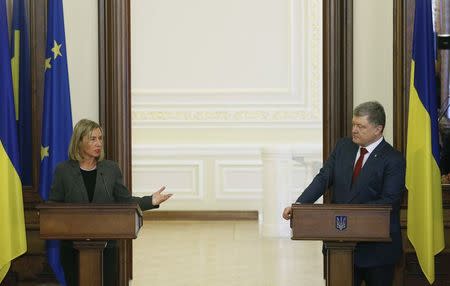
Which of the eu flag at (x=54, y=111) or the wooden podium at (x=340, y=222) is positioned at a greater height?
the eu flag at (x=54, y=111)

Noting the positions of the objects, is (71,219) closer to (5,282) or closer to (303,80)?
(5,282)

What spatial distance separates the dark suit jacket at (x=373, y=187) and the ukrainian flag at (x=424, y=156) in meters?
0.44

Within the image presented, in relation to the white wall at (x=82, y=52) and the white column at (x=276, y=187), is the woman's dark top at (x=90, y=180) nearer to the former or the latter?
Answer: the white wall at (x=82, y=52)

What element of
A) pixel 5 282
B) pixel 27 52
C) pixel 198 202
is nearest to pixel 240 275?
pixel 5 282

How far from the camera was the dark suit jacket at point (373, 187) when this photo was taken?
517 centimetres

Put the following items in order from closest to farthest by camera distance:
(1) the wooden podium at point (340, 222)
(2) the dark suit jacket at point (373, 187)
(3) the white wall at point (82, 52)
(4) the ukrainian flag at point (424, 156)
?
(1) the wooden podium at point (340, 222), (2) the dark suit jacket at point (373, 187), (4) the ukrainian flag at point (424, 156), (3) the white wall at point (82, 52)

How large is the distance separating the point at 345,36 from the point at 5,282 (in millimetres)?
3125

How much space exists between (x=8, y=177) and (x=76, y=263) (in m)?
0.75

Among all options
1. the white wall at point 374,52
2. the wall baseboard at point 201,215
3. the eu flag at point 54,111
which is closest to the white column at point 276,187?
the wall baseboard at point 201,215

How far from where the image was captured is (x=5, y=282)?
6.62m

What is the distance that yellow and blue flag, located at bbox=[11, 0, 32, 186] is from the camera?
6559 mm

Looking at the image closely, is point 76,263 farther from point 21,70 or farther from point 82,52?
point 82,52

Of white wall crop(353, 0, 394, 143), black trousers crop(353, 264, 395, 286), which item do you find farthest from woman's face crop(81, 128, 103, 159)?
white wall crop(353, 0, 394, 143)

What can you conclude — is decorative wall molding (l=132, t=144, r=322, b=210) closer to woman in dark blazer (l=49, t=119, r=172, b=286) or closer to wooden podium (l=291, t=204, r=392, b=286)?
woman in dark blazer (l=49, t=119, r=172, b=286)
